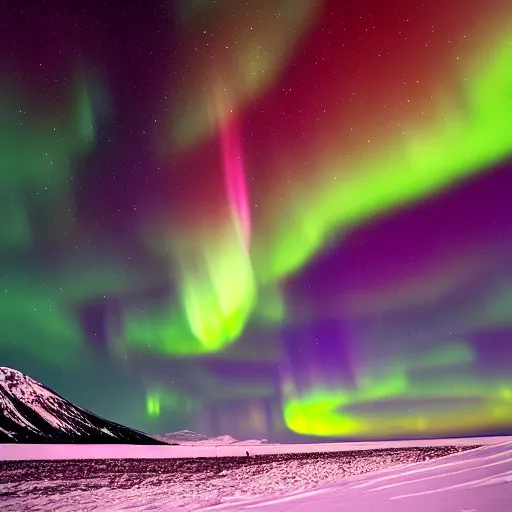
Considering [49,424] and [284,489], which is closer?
[284,489]

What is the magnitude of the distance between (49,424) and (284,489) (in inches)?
1871

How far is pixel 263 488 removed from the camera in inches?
514

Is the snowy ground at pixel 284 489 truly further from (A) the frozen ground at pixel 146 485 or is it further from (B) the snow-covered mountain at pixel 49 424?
(B) the snow-covered mountain at pixel 49 424

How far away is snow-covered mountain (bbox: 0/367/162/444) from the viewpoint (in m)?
46.9

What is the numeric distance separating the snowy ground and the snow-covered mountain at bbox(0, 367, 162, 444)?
30241mm

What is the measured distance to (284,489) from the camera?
42.0 feet

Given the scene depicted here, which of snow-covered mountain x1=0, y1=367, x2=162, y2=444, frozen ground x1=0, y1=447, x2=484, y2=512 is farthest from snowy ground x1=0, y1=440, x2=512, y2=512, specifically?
snow-covered mountain x1=0, y1=367, x2=162, y2=444

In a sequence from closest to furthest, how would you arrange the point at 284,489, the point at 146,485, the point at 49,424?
the point at 284,489 → the point at 146,485 → the point at 49,424

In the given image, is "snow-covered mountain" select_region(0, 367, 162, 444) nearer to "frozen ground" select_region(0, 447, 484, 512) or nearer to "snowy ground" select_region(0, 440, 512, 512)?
"frozen ground" select_region(0, 447, 484, 512)

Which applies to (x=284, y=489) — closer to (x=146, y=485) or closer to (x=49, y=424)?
(x=146, y=485)

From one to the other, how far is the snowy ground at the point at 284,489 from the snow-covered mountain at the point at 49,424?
30241mm

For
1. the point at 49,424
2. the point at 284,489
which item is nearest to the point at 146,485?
the point at 284,489

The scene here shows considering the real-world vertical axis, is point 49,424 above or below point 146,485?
above

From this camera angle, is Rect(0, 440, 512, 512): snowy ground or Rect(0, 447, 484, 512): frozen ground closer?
Rect(0, 440, 512, 512): snowy ground
